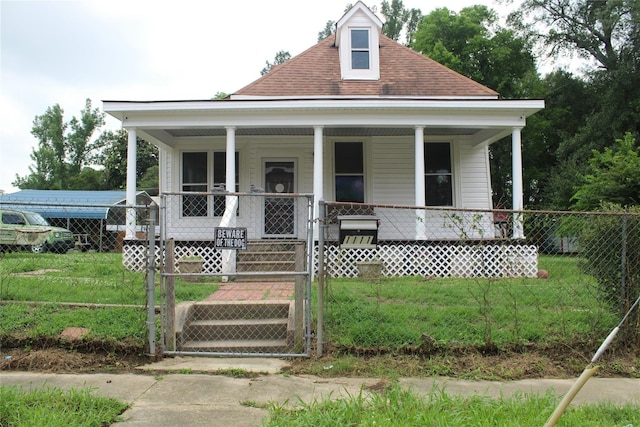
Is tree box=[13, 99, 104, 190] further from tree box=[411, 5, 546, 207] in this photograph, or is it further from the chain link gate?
the chain link gate

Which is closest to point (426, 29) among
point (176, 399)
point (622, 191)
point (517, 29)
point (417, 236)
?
point (517, 29)

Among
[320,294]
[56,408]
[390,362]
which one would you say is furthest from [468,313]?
[56,408]

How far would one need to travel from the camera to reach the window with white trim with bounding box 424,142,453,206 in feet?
40.5

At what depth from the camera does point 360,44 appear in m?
12.4

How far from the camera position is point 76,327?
4996 mm

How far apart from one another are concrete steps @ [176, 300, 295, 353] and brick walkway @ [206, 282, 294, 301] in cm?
36

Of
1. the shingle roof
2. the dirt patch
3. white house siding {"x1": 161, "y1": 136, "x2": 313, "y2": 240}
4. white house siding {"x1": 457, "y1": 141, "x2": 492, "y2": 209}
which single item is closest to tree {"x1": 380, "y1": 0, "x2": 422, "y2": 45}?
the shingle roof

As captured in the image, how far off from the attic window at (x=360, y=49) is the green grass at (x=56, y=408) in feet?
35.3

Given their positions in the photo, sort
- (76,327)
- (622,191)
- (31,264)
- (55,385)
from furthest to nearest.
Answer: (622,191) < (31,264) < (76,327) < (55,385)

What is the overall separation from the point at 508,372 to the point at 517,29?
24933 millimetres

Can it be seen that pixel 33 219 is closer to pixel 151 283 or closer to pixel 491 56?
pixel 151 283

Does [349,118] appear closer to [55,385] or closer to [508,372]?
[508,372]

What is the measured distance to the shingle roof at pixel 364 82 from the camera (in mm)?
11703

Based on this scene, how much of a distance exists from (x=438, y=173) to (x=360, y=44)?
4189 mm
